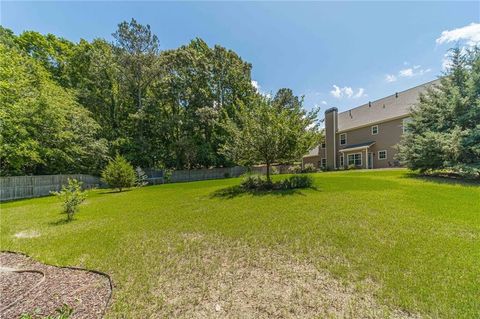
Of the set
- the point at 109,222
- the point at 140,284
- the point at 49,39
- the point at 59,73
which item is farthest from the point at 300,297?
the point at 49,39

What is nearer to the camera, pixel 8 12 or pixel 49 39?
pixel 8 12

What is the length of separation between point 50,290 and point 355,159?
26019 mm

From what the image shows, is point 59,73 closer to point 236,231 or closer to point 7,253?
point 7,253

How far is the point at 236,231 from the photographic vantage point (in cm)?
527

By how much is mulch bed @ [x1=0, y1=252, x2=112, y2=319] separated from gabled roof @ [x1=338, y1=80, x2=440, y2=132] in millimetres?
23928

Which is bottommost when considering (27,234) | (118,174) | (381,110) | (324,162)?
(27,234)

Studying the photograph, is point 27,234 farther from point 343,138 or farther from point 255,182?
point 343,138

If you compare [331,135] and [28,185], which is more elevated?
[331,135]

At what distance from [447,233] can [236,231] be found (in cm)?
→ 455

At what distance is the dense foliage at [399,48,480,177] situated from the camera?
11.0 meters

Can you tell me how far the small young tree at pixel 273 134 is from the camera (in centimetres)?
996

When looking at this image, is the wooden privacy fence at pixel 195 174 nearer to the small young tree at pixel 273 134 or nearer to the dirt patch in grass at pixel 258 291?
the small young tree at pixel 273 134

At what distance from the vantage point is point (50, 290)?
3303 millimetres

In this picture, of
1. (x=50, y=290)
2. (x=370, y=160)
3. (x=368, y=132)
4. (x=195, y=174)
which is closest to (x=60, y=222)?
(x=50, y=290)
